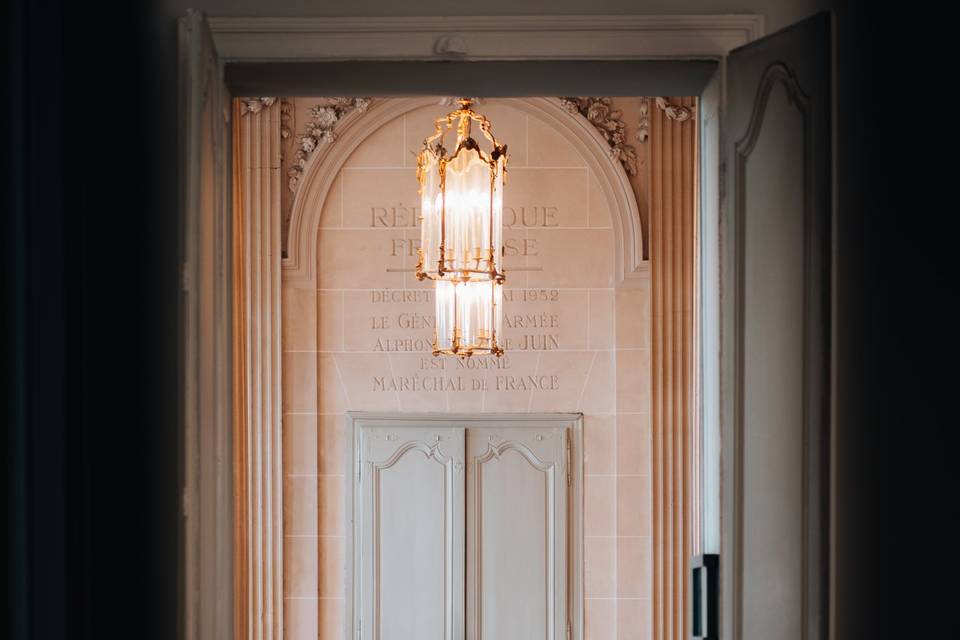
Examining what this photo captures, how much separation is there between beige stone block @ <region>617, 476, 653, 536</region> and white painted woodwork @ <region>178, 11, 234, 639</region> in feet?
10.4

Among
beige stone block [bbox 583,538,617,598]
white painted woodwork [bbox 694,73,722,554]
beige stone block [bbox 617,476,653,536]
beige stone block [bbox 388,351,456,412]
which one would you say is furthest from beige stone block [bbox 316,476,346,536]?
white painted woodwork [bbox 694,73,722,554]

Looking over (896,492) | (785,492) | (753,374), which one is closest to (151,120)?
(753,374)

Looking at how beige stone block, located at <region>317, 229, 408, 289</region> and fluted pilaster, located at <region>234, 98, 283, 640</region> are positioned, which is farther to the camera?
beige stone block, located at <region>317, 229, 408, 289</region>

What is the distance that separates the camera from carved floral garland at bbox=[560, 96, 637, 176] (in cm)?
520

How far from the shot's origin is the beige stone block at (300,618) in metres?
5.27

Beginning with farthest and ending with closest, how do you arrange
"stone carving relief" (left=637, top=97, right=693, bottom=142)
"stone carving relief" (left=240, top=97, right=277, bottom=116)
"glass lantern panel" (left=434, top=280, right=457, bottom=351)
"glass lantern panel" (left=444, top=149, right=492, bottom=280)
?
"stone carving relief" (left=240, top=97, right=277, bottom=116) < "stone carving relief" (left=637, top=97, right=693, bottom=142) < "glass lantern panel" (left=434, top=280, right=457, bottom=351) < "glass lantern panel" (left=444, top=149, right=492, bottom=280)

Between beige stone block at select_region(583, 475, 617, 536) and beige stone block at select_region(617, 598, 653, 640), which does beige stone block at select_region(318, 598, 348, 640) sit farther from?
beige stone block at select_region(617, 598, 653, 640)

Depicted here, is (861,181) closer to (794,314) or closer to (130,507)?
(794,314)

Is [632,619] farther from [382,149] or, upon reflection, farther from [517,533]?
[382,149]

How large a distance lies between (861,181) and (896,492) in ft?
2.38

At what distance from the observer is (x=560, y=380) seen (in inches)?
207

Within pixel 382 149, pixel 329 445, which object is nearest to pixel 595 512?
pixel 329 445

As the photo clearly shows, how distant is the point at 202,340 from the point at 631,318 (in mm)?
3374

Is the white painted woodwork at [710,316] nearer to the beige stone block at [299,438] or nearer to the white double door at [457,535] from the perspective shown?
the white double door at [457,535]
